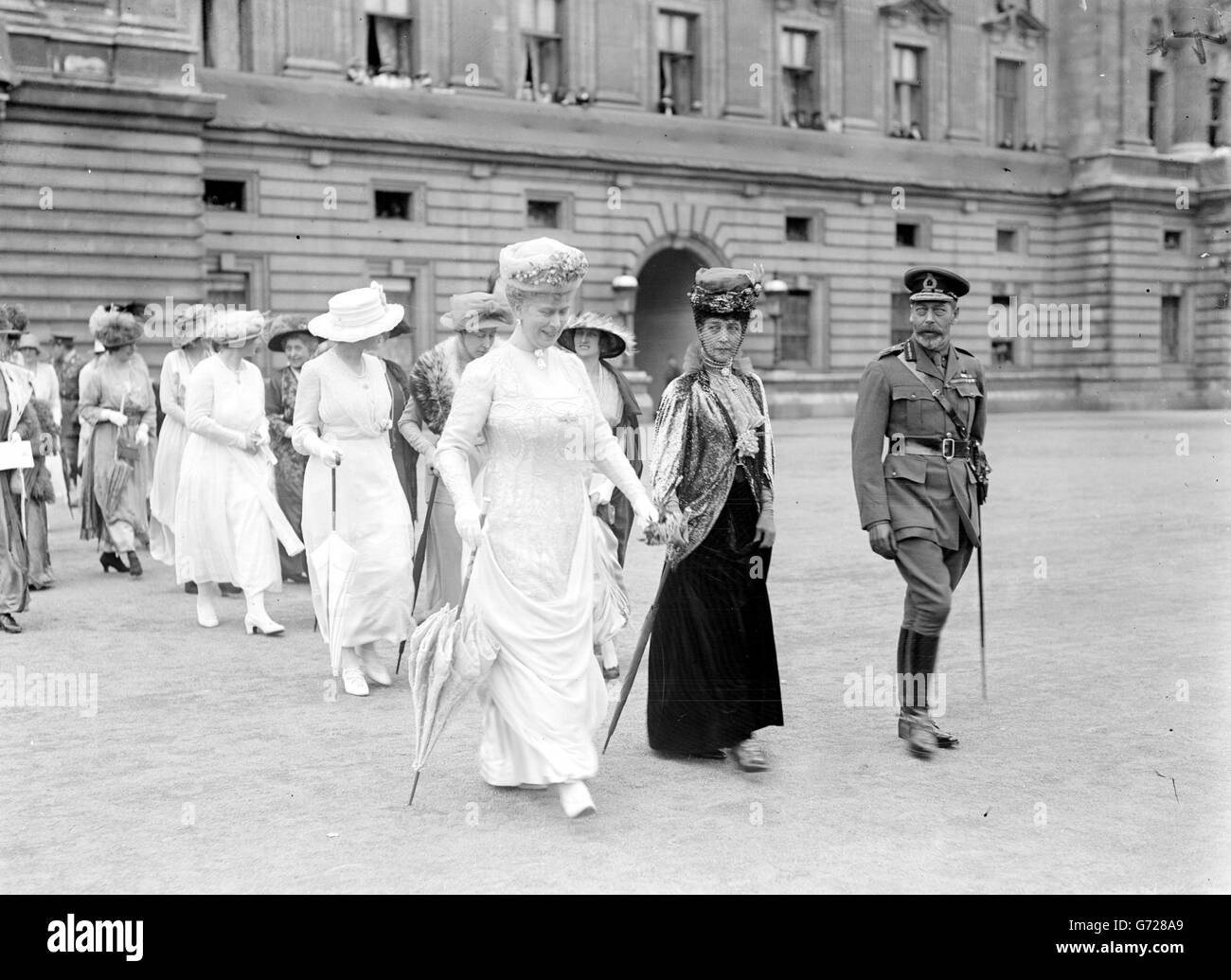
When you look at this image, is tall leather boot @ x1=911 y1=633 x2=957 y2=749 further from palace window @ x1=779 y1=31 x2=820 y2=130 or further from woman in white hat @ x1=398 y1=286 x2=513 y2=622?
palace window @ x1=779 y1=31 x2=820 y2=130

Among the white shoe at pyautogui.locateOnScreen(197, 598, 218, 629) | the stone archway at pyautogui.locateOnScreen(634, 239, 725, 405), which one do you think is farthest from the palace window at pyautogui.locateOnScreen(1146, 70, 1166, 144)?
the white shoe at pyautogui.locateOnScreen(197, 598, 218, 629)

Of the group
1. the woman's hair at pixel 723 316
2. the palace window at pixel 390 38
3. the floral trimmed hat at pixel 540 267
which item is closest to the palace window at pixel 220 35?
the palace window at pixel 390 38

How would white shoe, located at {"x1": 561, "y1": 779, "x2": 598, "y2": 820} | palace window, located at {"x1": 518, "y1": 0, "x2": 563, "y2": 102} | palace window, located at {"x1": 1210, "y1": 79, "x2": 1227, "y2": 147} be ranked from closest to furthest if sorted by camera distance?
white shoe, located at {"x1": 561, "y1": 779, "x2": 598, "y2": 820} → palace window, located at {"x1": 518, "y1": 0, "x2": 563, "y2": 102} → palace window, located at {"x1": 1210, "y1": 79, "x2": 1227, "y2": 147}

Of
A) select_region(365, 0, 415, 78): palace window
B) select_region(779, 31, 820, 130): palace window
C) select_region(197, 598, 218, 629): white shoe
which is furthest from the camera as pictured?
select_region(779, 31, 820, 130): palace window

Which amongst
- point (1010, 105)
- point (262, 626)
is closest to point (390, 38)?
point (1010, 105)

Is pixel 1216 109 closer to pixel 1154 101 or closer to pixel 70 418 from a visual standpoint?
pixel 1154 101

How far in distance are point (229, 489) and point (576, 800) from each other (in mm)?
4899

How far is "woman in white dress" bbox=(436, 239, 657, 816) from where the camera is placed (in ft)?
17.4

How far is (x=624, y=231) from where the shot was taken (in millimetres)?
31844

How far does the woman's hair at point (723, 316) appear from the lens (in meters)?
6.05

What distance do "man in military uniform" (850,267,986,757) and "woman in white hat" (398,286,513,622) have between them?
8.54ft

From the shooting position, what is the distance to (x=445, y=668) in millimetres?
5387

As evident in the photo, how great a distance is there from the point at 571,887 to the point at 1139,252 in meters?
39.2
